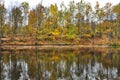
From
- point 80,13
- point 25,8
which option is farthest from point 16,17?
point 80,13

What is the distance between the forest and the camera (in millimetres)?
93069

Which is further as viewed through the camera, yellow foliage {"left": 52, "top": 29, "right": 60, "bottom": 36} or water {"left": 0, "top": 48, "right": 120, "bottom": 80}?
yellow foliage {"left": 52, "top": 29, "right": 60, "bottom": 36}

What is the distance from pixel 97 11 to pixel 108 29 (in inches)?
278

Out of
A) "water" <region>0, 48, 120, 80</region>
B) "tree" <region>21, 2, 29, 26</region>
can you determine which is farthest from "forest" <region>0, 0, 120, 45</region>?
→ "water" <region>0, 48, 120, 80</region>

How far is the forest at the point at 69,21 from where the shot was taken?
93.1 meters

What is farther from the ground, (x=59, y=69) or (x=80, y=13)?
(x=80, y=13)

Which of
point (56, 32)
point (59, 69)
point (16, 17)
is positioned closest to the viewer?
point (59, 69)

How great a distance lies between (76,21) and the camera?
102 m

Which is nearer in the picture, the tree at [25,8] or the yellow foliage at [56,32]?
the yellow foliage at [56,32]

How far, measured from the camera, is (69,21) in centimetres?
9875

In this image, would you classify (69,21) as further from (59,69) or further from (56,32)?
(59,69)

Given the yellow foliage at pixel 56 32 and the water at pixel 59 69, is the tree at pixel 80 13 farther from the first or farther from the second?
the water at pixel 59 69

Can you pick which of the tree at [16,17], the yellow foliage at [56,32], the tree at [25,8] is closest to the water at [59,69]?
the yellow foliage at [56,32]

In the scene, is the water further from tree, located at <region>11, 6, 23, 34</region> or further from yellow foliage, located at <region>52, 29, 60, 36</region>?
tree, located at <region>11, 6, 23, 34</region>
